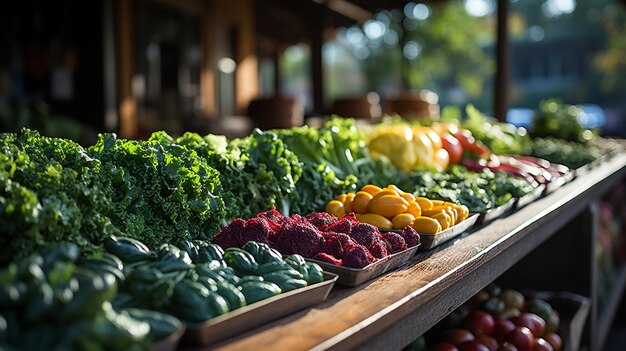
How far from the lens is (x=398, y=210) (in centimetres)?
237

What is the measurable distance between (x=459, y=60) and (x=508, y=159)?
91.1 feet

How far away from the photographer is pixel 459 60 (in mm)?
30625

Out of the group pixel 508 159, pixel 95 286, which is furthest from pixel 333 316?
pixel 508 159

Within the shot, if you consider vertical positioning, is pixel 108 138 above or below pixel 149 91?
below

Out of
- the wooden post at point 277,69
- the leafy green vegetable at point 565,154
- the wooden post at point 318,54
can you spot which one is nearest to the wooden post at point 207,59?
the wooden post at point 318,54

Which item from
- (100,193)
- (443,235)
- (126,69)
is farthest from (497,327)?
(126,69)

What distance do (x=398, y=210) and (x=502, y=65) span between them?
18.2ft

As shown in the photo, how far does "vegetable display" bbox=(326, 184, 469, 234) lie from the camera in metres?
2.28

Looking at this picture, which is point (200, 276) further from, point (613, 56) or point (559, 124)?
point (613, 56)

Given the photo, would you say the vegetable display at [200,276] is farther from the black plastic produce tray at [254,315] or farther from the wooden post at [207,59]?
A: the wooden post at [207,59]

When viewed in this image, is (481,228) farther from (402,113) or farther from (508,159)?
(402,113)

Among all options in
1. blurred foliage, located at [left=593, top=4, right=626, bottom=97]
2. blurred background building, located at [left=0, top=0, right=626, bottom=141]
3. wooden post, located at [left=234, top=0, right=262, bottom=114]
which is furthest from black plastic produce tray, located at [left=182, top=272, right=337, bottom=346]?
blurred foliage, located at [left=593, top=4, right=626, bottom=97]

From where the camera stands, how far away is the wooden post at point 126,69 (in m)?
8.78

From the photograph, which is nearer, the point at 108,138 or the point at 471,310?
the point at 108,138
